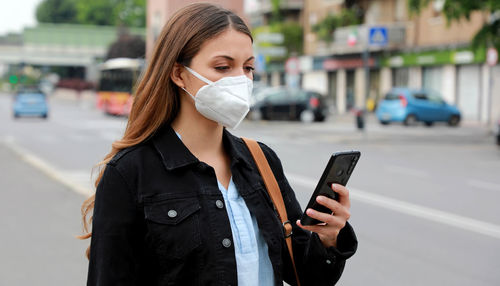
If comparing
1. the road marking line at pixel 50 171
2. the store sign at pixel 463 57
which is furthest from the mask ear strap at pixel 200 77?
the store sign at pixel 463 57

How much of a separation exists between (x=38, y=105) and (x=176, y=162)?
3556 centimetres

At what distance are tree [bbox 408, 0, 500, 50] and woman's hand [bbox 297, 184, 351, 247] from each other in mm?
19160

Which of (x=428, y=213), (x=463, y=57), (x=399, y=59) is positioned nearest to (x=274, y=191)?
(x=428, y=213)

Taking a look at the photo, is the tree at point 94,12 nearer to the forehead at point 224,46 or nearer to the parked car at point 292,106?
the parked car at point 292,106

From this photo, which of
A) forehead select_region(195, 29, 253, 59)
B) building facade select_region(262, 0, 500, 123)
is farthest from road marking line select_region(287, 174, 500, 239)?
building facade select_region(262, 0, 500, 123)

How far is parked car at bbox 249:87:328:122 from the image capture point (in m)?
34.4

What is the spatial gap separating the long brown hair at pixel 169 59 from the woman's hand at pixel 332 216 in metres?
0.52

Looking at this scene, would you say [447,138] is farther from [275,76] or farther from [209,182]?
[275,76]

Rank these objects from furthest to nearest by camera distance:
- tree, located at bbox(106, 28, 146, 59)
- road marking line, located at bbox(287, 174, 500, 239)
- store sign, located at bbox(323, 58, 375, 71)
→ tree, located at bbox(106, 28, 146, 59) < store sign, located at bbox(323, 58, 375, 71) < road marking line, located at bbox(287, 174, 500, 239)

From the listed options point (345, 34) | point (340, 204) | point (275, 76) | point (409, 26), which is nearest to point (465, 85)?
point (409, 26)

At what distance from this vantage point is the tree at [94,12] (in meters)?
93.4

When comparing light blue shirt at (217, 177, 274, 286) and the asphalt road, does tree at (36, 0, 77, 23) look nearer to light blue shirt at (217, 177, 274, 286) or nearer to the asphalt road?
the asphalt road

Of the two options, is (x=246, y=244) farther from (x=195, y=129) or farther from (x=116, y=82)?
(x=116, y=82)

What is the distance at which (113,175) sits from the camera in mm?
2117
